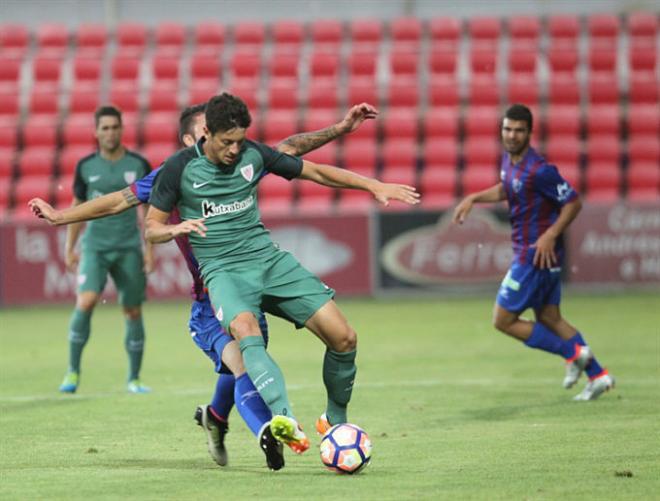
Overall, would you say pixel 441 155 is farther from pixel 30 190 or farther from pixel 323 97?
pixel 30 190

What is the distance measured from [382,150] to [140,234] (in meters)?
10.6

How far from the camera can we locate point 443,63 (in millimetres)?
23031

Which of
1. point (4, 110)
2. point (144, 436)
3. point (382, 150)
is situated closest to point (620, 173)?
point (382, 150)

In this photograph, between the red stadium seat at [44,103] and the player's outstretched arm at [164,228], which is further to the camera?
the red stadium seat at [44,103]

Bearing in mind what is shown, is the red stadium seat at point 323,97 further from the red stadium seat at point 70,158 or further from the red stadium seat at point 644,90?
the red stadium seat at point 644,90

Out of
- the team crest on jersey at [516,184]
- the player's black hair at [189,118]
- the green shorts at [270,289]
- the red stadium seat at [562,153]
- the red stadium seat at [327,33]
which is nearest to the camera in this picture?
the green shorts at [270,289]

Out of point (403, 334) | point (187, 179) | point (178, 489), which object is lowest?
point (403, 334)

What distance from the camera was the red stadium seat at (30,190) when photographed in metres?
21.3

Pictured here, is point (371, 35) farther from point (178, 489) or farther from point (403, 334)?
point (178, 489)

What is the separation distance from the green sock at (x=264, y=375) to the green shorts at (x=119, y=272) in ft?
14.4

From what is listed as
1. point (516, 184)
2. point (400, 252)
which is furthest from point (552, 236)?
point (400, 252)

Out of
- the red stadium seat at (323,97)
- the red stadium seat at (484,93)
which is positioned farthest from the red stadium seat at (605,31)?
the red stadium seat at (323,97)

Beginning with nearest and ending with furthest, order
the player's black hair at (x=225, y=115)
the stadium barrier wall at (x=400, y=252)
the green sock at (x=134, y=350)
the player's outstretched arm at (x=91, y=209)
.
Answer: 1. the player's black hair at (x=225, y=115)
2. the player's outstretched arm at (x=91, y=209)
3. the green sock at (x=134, y=350)
4. the stadium barrier wall at (x=400, y=252)

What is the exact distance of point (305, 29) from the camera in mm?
24422
